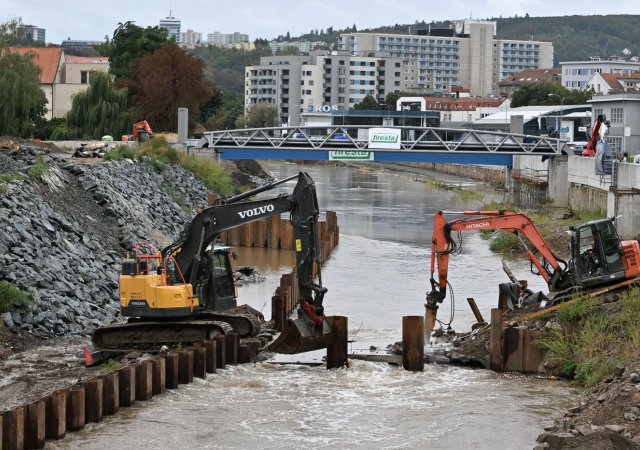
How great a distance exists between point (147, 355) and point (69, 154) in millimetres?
34407

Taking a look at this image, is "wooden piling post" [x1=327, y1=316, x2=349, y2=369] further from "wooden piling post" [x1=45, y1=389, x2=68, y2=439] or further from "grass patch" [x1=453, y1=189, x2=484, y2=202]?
"grass patch" [x1=453, y1=189, x2=484, y2=202]

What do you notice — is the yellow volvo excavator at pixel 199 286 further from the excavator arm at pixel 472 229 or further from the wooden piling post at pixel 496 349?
the wooden piling post at pixel 496 349

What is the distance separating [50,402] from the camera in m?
20.7

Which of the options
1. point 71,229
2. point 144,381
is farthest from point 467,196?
point 144,381

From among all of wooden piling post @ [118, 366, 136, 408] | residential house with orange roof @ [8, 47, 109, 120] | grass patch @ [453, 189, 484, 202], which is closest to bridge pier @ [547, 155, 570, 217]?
grass patch @ [453, 189, 484, 202]

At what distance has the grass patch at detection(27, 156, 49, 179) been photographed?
4026cm

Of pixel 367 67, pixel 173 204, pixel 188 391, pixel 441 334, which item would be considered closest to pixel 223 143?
pixel 173 204

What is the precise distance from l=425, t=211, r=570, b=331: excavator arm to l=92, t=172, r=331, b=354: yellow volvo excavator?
267 cm

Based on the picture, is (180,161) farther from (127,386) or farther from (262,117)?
(262,117)

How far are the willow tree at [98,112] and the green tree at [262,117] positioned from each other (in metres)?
95.0

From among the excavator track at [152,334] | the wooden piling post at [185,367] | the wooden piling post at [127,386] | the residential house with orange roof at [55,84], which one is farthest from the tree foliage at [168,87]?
the wooden piling post at [127,386]

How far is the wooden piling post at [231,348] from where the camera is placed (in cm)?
2664

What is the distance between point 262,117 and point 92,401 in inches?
6151

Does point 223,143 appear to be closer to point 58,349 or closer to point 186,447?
point 58,349
